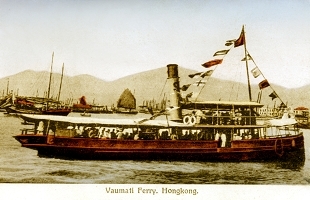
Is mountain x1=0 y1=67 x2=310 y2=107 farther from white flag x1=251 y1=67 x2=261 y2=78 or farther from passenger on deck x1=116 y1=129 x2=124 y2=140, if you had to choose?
passenger on deck x1=116 y1=129 x2=124 y2=140

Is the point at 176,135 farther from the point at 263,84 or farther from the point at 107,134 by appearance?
the point at 263,84

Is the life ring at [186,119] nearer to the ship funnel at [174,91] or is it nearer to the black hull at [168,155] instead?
the ship funnel at [174,91]

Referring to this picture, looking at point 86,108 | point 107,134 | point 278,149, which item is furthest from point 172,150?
point 278,149

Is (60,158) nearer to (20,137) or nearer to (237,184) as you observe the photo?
(20,137)

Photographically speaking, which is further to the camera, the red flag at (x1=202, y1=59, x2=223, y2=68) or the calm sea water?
the red flag at (x1=202, y1=59, x2=223, y2=68)

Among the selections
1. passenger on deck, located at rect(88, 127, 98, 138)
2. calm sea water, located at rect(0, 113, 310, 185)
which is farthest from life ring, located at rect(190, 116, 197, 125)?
passenger on deck, located at rect(88, 127, 98, 138)

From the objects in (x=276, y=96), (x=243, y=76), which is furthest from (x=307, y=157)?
(x=243, y=76)

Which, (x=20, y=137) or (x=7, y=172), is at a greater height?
(x=20, y=137)
